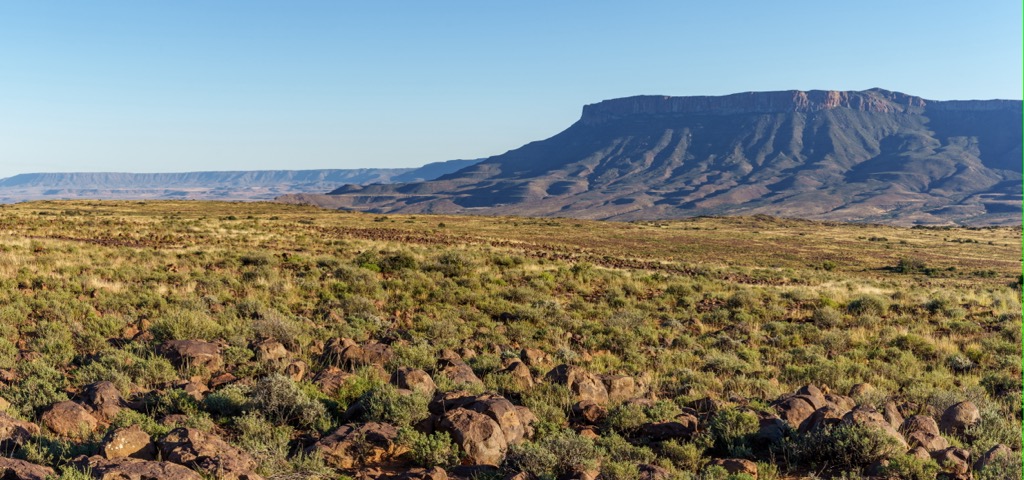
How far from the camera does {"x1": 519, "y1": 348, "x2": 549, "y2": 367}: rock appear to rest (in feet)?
34.8

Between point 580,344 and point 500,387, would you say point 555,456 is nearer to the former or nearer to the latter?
point 500,387

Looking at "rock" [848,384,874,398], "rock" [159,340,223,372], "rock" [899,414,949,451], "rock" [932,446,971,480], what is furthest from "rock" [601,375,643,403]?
"rock" [159,340,223,372]

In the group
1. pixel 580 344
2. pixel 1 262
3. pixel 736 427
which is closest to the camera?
pixel 736 427

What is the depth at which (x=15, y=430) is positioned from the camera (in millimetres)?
5977

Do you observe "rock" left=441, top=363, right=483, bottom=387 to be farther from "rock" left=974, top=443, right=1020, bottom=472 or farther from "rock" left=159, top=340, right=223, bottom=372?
"rock" left=974, top=443, right=1020, bottom=472

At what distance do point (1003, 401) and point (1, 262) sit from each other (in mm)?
22727

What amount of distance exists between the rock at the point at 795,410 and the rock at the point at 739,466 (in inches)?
53.3

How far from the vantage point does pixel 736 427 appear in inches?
281

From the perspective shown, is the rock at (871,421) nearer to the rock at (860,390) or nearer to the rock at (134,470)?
the rock at (860,390)

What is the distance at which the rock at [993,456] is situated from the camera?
6260 mm

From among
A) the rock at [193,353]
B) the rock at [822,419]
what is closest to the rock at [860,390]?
the rock at [822,419]

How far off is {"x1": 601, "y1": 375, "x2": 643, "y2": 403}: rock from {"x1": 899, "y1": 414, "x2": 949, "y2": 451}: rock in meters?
3.29

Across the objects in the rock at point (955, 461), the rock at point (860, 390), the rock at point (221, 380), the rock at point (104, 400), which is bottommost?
the rock at point (860, 390)

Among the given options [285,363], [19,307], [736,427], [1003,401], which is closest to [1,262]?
[19,307]
